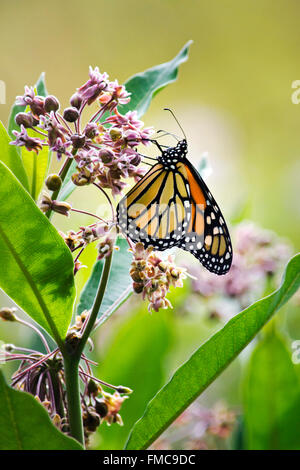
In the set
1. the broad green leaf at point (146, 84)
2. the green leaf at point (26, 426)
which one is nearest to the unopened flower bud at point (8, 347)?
the green leaf at point (26, 426)

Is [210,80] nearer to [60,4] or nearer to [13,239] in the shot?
[60,4]

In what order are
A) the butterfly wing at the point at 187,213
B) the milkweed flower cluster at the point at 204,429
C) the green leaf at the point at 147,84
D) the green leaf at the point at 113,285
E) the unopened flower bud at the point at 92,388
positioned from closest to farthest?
the unopened flower bud at the point at 92,388 → the green leaf at the point at 113,285 → the green leaf at the point at 147,84 → the butterfly wing at the point at 187,213 → the milkweed flower cluster at the point at 204,429

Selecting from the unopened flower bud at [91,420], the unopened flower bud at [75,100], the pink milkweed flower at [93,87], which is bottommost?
the unopened flower bud at [91,420]

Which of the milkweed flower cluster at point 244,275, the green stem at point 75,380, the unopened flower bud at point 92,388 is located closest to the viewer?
the green stem at point 75,380

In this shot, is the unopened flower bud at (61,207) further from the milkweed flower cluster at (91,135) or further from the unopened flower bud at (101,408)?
the unopened flower bud at (101,408)

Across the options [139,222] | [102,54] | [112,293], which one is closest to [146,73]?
[139,222]
